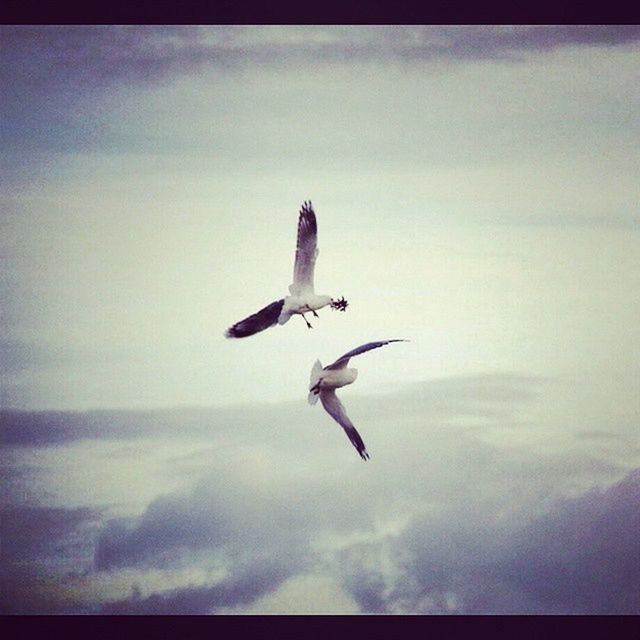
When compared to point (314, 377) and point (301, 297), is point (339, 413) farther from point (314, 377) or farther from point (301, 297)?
point (301, 297)

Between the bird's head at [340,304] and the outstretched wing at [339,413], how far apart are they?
2.38 feet

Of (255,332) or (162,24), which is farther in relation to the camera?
(162,24)

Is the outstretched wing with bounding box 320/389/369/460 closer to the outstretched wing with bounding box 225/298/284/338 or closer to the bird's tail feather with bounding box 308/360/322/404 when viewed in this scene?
the bird's tail feather with bounding box 308/360/322/404

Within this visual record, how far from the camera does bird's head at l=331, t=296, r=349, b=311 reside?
9.21 metres

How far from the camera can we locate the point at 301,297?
30.5ft

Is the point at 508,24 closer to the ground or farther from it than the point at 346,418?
farther from it

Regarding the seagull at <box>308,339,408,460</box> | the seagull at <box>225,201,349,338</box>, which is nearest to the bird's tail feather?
the seagull at <box>308,339,408,460</box>

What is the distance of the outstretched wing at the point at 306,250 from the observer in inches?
365

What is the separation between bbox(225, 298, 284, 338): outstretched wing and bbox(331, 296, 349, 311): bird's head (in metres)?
0.44

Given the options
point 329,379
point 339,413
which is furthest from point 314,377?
point 339,413
